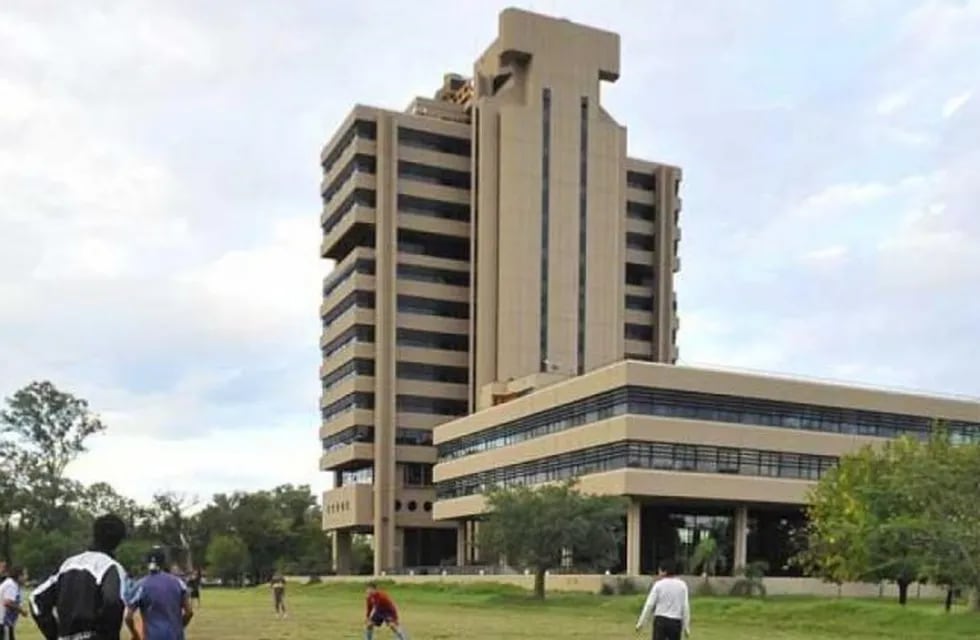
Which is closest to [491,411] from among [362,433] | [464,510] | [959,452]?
[464,510]

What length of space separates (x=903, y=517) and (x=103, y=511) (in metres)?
69.9

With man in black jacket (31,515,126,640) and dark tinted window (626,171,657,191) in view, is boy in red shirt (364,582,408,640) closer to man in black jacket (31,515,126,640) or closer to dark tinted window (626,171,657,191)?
man in black jacket (31,515,126,640)

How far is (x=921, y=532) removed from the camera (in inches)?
1780

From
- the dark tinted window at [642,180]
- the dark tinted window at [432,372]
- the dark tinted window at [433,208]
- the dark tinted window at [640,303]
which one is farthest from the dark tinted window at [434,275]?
the dark tinted window at [642,180]

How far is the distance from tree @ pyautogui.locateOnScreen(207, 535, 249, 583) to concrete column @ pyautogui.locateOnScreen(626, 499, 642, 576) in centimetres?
5155

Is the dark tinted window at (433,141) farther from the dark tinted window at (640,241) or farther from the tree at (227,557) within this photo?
the tree at (227,557)

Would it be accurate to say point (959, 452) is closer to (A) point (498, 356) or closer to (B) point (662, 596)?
(B) point (662, 596)

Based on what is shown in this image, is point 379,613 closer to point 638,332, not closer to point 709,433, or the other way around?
point 709,433

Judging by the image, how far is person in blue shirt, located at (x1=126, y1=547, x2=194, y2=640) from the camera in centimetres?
1216

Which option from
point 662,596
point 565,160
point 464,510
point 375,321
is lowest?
point 464,510

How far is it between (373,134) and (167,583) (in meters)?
97.7

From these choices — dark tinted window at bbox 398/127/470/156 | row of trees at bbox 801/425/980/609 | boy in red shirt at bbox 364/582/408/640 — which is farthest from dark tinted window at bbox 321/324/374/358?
boy in red shirt at bbox 364/582/408/640

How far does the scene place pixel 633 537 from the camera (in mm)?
74750

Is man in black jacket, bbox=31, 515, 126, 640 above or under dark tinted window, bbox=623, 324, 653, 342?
under
